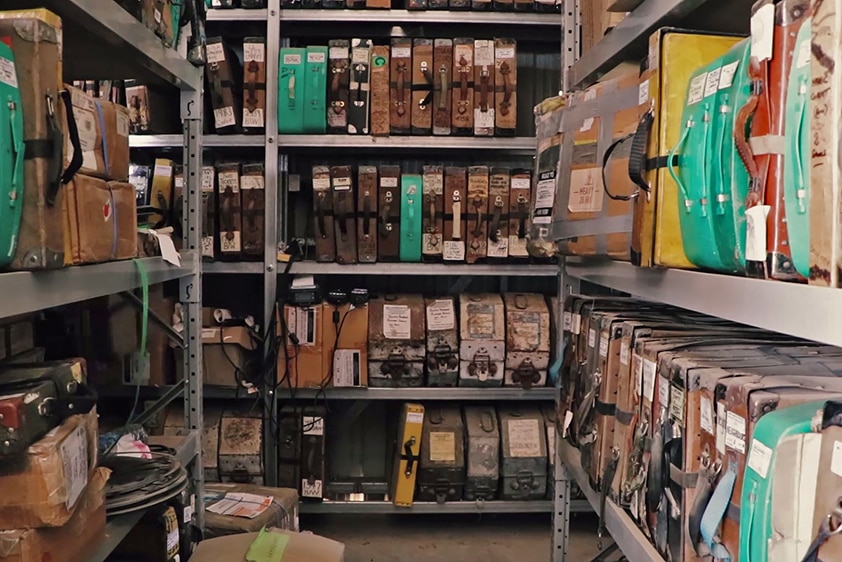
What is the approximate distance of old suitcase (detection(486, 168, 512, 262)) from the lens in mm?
3025

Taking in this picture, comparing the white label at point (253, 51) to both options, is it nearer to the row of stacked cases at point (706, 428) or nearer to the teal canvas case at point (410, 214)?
the teal canvas case at point (410, 214)

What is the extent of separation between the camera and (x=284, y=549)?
77.5 inches

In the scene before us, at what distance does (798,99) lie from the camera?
748 millimetres

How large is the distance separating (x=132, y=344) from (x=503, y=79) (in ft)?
6.09

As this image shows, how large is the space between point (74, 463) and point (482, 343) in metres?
2.06

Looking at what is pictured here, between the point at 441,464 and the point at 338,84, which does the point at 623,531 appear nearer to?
the point at 441,464

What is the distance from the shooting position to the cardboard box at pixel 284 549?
188 cm

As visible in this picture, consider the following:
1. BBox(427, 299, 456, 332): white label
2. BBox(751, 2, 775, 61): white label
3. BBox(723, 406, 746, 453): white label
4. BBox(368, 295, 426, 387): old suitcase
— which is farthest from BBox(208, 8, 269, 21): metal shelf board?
BBox(723, 406, 746, 453): white label

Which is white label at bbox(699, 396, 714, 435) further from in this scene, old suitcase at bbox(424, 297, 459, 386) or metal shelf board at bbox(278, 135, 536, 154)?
metal shelf board at bbox(278, 135, 536, 154)

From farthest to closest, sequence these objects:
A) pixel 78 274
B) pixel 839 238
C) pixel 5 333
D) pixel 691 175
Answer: pixel 5 333 → pixel 78 274 → pixel 691 175 → pixel 839 238

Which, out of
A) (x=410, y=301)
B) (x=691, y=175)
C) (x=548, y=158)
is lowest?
(x=410, y=301)

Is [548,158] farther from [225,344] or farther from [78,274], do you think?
[225,344]

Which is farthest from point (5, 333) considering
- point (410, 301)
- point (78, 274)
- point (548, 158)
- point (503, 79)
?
point (503, 79)

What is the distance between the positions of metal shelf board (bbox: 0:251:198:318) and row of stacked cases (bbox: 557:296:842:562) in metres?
0.98
